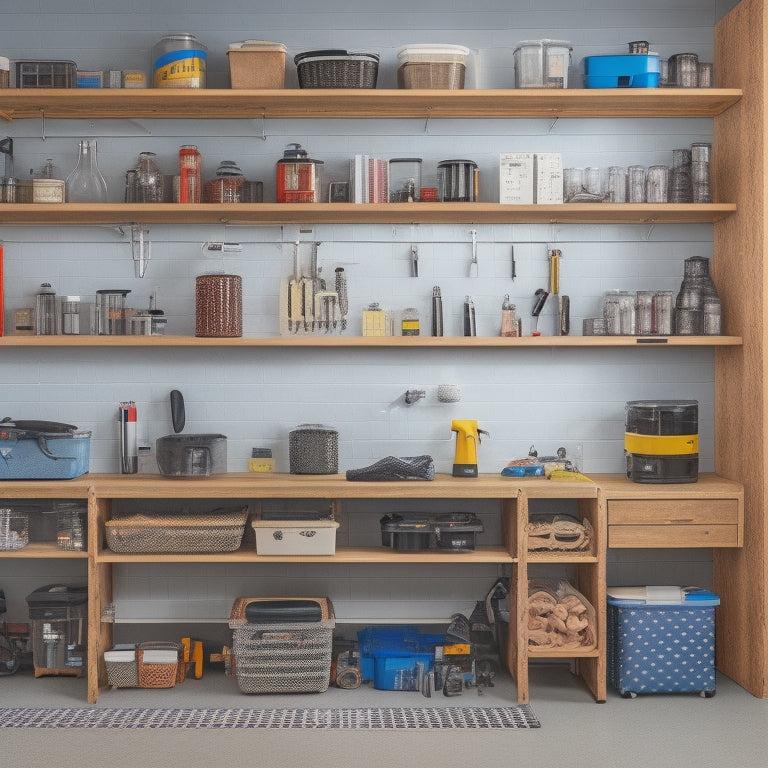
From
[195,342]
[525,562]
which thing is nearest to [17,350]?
[195,342]

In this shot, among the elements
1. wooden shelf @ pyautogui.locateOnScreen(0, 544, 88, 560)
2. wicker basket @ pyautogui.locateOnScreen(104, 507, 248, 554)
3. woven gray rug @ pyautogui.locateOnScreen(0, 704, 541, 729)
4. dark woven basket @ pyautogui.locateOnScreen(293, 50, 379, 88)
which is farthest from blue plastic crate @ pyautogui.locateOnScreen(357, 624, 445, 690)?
dark woven basket @ pyautogui.locateOnScreen(293, 50, 379, 88)

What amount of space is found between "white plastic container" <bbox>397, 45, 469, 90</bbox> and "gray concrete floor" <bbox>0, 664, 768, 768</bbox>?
2.75 meters

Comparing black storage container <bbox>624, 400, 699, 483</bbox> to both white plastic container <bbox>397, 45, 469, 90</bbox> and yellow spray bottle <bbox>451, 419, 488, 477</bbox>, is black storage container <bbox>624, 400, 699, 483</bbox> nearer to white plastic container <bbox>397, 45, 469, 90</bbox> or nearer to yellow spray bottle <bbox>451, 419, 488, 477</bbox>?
yellow spray bottle <bbox>451, 419, 488, 477</bbox>

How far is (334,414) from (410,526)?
2.48 ft

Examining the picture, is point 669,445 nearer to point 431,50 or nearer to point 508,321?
point 508,321

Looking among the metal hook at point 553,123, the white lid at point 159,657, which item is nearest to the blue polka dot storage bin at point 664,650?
the white lid at point 159,657

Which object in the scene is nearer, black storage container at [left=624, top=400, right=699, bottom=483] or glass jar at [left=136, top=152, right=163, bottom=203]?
black storage container at [left=624, top=400, right=699, bottom=483]

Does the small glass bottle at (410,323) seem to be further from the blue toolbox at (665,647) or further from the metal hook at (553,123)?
the blue toolbox at (665,647)

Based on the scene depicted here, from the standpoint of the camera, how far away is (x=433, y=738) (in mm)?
3895

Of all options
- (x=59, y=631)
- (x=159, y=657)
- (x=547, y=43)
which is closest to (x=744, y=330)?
(x=547, y=43)

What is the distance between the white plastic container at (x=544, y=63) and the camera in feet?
15.0

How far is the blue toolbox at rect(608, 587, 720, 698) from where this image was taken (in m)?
4.34

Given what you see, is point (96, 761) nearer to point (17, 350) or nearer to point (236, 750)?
point (236, 750)

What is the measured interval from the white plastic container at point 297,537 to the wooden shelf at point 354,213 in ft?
4.67
